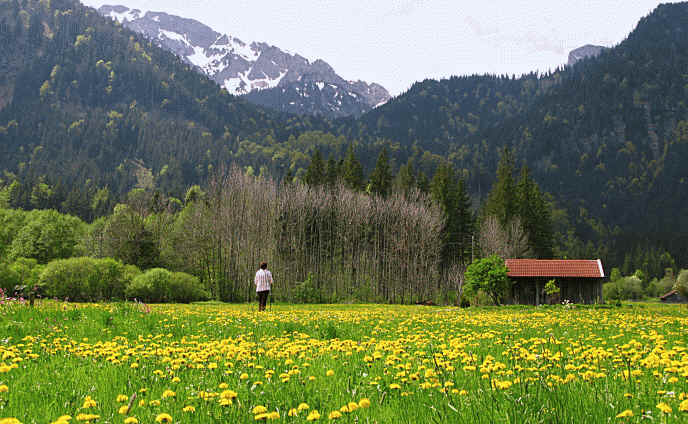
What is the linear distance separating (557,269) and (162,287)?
37018 mm

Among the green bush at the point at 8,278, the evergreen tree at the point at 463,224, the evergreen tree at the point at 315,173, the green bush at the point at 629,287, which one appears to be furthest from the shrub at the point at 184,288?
the green bush at the point at 629,287

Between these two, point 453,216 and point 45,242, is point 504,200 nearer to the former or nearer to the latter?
point 453,216

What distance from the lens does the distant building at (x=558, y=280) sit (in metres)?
48.5

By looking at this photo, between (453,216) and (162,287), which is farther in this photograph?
(453,216)

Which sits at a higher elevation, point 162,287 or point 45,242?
point 45,242

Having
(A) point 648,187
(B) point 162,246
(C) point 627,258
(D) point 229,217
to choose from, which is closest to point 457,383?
(D) point 229,217

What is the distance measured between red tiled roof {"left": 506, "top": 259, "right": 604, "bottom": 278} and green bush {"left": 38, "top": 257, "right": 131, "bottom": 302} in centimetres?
3562

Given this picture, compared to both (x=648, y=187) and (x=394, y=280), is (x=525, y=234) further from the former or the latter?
(x=648, y=187)

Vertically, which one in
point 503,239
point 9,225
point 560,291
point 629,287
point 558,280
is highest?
point 9,225

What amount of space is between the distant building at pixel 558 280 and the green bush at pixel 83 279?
117 feet

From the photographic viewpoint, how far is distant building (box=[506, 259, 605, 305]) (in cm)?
4853

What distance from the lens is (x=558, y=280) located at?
49.5 meters

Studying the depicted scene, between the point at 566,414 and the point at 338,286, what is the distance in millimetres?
46738

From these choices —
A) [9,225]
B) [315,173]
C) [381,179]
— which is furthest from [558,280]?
[9,225]
